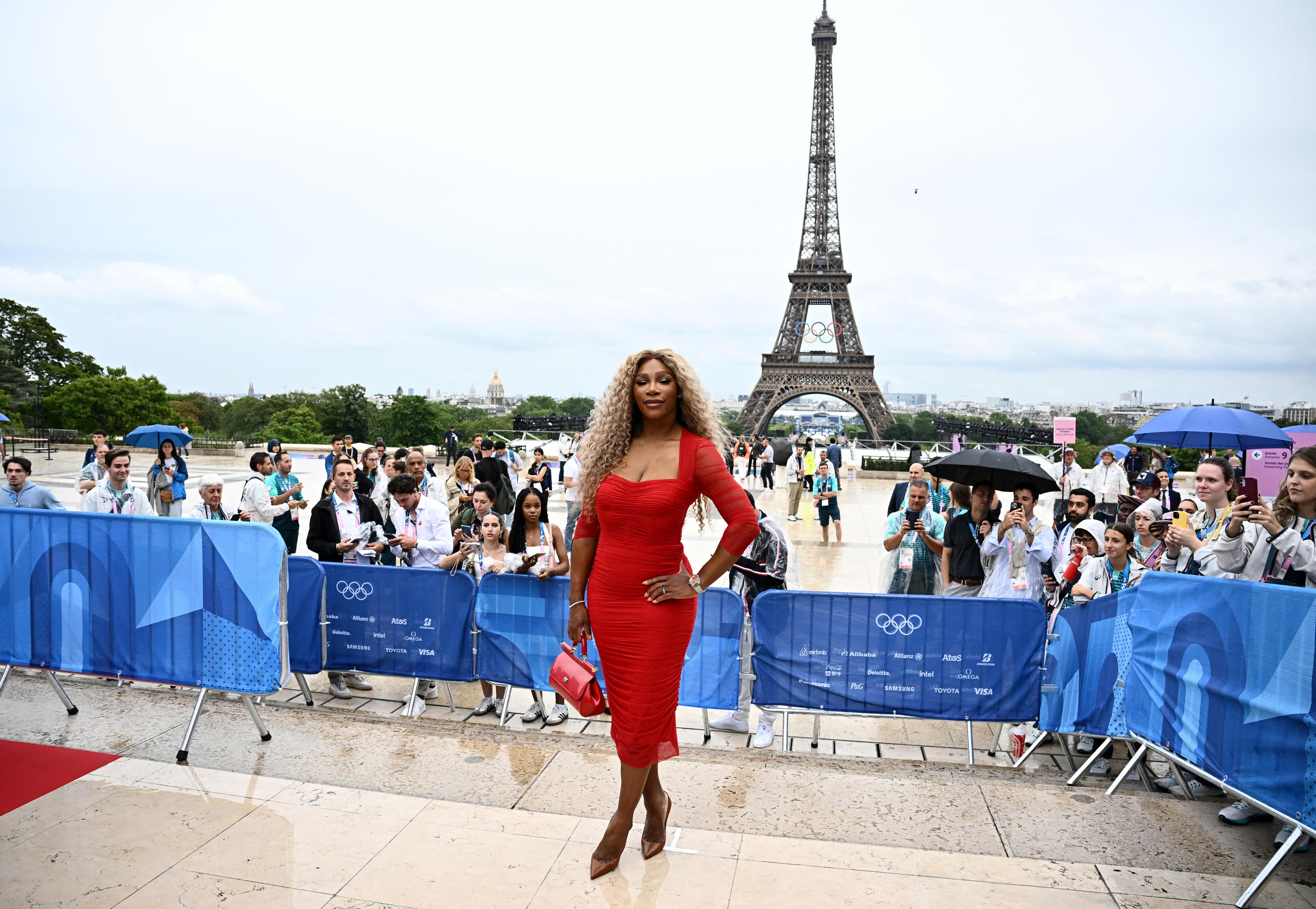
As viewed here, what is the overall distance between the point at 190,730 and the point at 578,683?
2314mm

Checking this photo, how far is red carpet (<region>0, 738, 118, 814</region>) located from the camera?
3.63 m

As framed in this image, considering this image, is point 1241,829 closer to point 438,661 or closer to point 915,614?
point 915,614

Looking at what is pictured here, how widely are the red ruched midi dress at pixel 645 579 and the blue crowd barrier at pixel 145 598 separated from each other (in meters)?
2.19

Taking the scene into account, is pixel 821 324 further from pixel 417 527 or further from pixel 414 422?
pixel 417 527

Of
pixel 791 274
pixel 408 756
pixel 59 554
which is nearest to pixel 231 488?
pixel 59 554

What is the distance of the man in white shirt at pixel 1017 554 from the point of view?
5.36 metres

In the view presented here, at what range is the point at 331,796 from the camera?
11.9 feet

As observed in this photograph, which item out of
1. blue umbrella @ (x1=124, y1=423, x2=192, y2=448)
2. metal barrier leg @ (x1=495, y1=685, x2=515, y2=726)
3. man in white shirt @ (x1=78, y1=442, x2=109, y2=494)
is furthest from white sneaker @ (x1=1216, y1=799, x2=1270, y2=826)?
blue umbrella @ (x1=124, y1=423, x2=192, y2=448)

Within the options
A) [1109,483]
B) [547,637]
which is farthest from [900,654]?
[1109,483]

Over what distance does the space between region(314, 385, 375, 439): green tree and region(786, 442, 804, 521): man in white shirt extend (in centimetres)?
3781

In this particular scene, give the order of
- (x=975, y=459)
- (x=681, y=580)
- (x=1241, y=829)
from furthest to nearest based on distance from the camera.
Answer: (x=975, y=459) → (x=1241, y=829) → (x=681, y=580)

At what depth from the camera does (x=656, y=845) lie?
3209 millimetres

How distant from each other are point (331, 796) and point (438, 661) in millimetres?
1629

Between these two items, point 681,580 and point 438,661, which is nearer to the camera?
point 681,580
